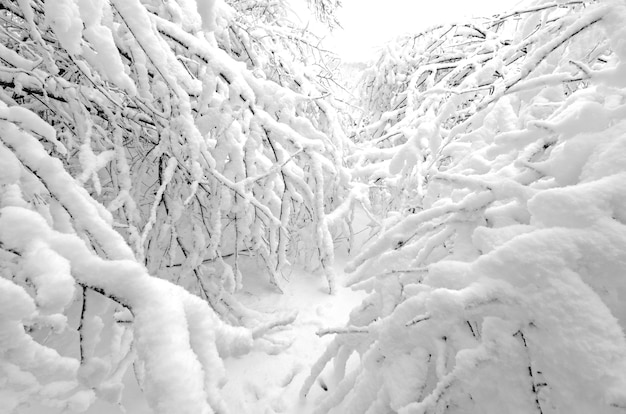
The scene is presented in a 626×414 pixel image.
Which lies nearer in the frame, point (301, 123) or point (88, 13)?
point (88, 13)

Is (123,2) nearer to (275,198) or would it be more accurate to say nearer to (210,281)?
(275,198)

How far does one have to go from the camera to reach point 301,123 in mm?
1748

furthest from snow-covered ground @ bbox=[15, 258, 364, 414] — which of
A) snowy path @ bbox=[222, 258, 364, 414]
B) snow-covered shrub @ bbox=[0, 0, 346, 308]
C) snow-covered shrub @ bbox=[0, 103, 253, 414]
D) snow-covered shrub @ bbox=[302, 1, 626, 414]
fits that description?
snow-covered shrub @ bbox=[0, 103, 253, 414]

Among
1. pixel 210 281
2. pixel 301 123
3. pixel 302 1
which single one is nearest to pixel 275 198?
pixel 301 123

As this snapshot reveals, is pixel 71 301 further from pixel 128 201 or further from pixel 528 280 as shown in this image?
pixel 128 201

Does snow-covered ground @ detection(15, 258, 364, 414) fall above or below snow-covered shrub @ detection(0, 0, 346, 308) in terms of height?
below

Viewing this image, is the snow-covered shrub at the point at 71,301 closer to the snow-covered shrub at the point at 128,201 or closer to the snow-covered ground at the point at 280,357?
the snow-covered shrub at the point at 128,201

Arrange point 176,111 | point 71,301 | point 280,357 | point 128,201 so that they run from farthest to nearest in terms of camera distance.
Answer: point 280,357 → point 128,201 → point 176,111 → point 71,301

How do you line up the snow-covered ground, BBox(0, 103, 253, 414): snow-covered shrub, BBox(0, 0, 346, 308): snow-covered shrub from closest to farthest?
BBox(0, 103, 253, 414): snow-covered shrub < BBox(0, 0, 346, 308): snow-covered shrub < the snow-covered ground

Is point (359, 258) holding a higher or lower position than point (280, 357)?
higher

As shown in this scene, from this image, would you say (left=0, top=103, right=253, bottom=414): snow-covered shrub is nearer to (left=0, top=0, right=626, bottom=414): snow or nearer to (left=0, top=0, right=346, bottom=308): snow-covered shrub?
(left=0, top=0, right=626, bottom=414): snow

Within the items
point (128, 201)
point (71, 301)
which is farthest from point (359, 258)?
point (128, 201)

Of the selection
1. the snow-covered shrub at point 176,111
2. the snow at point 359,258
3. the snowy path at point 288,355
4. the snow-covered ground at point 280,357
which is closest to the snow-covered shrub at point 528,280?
the snow at point 359,258

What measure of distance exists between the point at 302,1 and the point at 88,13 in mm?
3589
